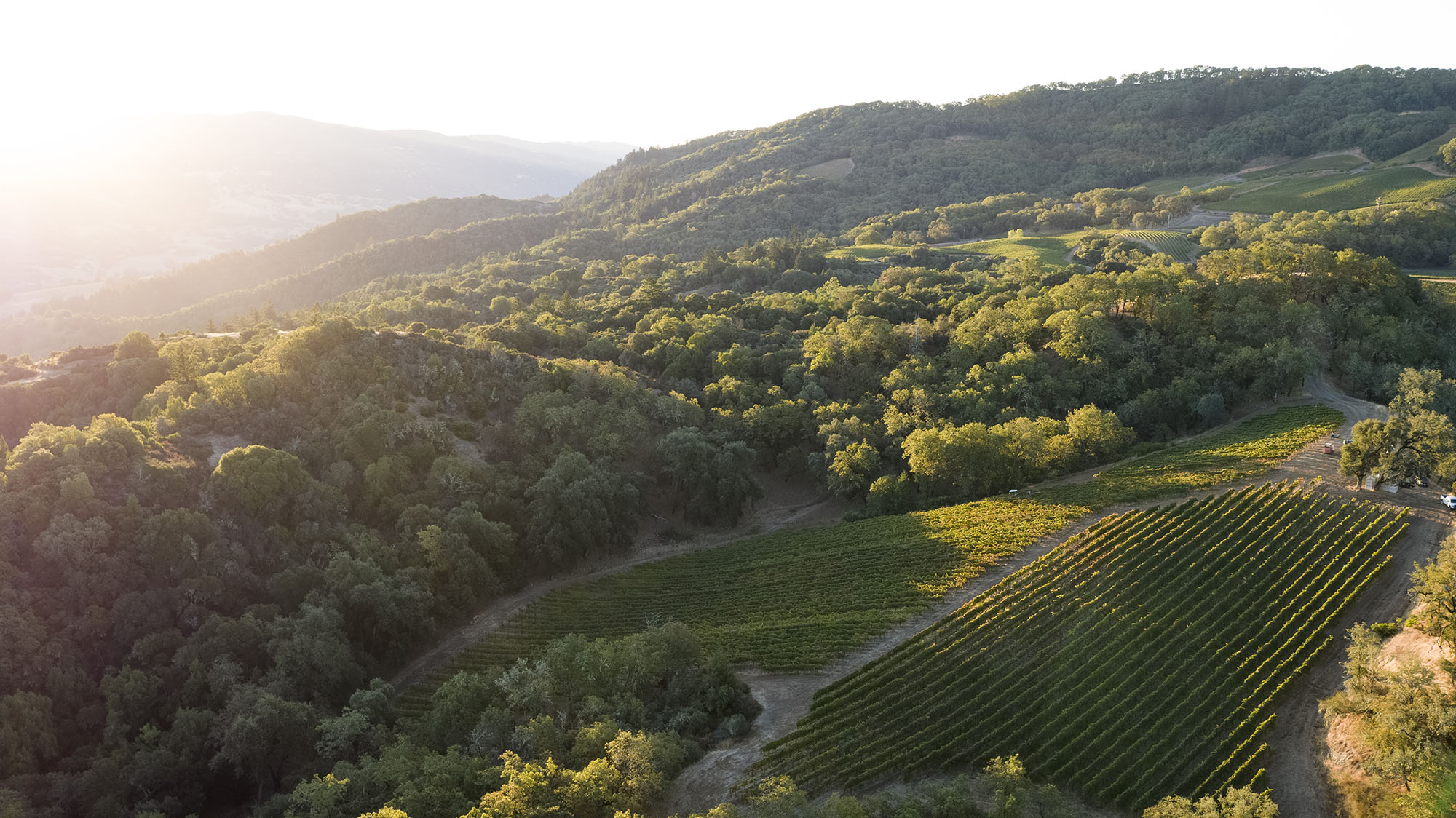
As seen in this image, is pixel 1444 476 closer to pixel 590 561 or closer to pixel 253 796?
pixel 590 561

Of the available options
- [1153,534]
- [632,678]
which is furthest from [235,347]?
[1153,534]

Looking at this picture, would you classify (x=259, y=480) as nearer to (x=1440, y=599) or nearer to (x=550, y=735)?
(x=550, y=735)

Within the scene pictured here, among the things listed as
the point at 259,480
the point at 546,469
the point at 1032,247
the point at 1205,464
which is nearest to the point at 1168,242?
the point at 1032,247

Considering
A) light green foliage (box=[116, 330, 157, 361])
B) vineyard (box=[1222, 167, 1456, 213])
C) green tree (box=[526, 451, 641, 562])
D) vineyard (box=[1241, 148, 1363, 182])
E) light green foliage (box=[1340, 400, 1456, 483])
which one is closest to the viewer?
light green foliage (box=[1340, 400, 1456, 483])

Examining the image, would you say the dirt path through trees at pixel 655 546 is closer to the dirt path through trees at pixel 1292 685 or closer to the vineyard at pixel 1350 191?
the dirt path through trees at pixel 1292 685

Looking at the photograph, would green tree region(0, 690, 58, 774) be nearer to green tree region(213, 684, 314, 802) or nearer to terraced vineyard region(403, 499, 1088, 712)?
green tree region(213, 684, 314, 802)

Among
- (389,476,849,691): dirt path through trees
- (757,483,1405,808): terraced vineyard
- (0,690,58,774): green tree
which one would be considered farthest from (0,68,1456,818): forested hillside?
(389,476,849,691): dirt path through trees

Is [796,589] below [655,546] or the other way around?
the other way around
